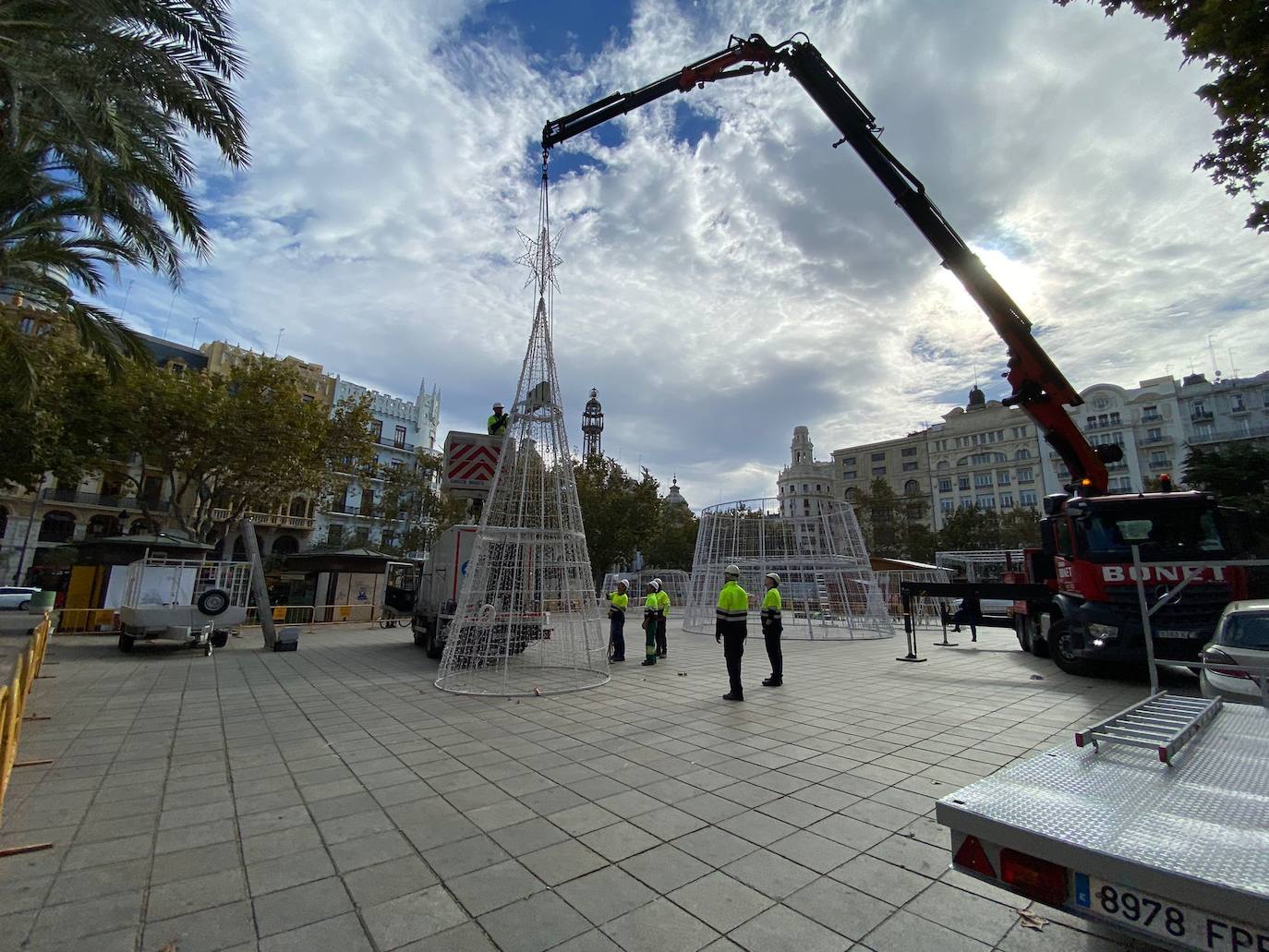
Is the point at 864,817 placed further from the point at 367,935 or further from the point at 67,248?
the point at 67,248

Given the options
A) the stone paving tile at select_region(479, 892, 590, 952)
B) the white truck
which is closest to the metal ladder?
the stone paving tile at select_region(479, 892, 590, 952)

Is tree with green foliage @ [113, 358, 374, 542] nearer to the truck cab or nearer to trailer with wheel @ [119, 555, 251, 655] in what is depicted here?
trailer with wheel @ [119, 555, 251, 655]

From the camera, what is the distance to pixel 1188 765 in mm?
2773

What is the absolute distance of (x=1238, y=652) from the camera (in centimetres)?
578

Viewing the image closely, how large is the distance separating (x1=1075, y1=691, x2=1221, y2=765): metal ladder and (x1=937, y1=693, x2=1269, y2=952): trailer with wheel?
0.02 metres

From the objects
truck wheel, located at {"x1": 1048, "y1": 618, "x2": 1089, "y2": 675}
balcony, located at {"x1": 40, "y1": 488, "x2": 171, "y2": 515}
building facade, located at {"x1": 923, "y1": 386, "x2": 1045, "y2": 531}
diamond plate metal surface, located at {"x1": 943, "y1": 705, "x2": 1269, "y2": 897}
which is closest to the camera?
diamond plate metal surface, located at {"x1": 943, "y1": 705, "x2": 1269, "y2": 897}

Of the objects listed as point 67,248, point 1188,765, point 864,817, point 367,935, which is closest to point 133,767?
point 367,935

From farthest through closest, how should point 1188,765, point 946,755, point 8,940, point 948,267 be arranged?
point 948,267, point 946,755, point 1188,765, point 8,940

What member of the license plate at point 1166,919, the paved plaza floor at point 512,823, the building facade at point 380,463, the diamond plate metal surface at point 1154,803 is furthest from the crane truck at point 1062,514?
the building facade at point 380,463

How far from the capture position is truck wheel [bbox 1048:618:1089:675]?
9.44m

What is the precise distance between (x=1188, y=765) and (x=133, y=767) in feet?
24.4

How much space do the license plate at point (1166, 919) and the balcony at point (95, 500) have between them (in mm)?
38991

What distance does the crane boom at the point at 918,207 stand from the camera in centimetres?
1166

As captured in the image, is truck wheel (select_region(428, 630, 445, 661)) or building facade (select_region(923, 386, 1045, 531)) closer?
truck wheel (select_region(428, 630, 445, 661))
